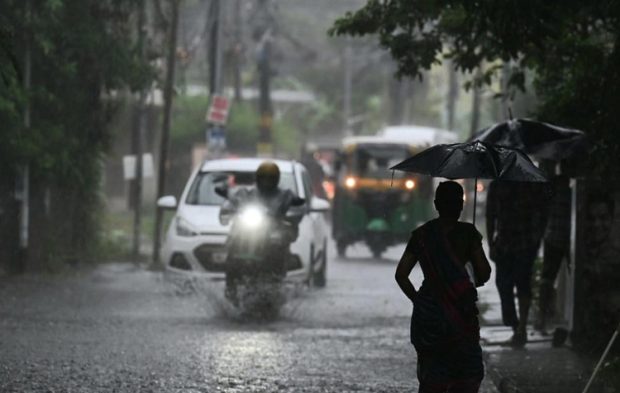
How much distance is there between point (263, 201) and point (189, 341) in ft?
8.92

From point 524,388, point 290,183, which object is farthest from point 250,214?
point 524,388

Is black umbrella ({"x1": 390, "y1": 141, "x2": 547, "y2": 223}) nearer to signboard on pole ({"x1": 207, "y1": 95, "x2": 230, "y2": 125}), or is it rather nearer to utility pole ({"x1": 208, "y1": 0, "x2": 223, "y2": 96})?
signboard on pole ({"x1": 207, "y1": 95, "x2": 230, "y2": 125})

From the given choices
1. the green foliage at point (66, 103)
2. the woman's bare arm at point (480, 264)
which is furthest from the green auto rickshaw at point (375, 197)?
the woman's bare arm at point (480, 264)

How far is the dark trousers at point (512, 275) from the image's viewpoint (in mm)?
13578

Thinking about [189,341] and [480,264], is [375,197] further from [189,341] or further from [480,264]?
[480,264]

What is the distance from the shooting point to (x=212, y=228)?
18.9 m

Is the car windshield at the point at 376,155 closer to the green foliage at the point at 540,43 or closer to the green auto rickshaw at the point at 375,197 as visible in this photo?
the green auto rickshaw at the point at 375,197

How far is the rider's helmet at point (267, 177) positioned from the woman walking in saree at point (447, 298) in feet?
25.9

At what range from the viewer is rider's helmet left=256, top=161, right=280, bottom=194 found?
15.8 meters

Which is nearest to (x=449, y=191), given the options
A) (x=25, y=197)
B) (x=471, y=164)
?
(x=471, y=164)

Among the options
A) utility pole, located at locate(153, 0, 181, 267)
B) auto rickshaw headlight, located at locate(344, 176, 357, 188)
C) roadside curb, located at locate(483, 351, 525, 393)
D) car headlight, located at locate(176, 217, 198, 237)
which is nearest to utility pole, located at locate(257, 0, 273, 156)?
auto rickshaw headlight, located at locate(344, 176, 357, 188)

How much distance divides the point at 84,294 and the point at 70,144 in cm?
413

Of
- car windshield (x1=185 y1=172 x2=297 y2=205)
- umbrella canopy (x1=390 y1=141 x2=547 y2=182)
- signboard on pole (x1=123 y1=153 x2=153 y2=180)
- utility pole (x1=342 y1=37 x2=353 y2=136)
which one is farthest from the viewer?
utility pole (x1=342 y1=37 x2=353 y2=136)

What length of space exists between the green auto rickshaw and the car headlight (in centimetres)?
940
